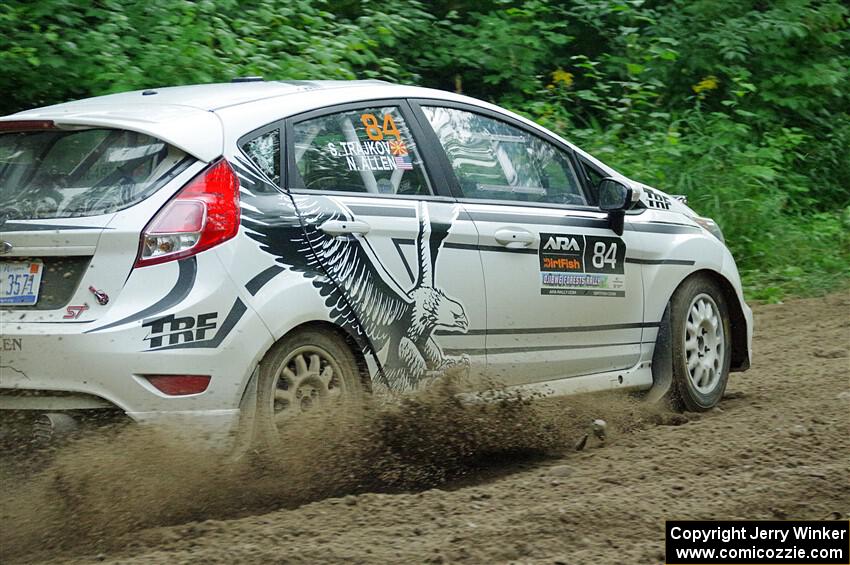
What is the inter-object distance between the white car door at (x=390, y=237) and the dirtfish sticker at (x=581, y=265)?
1.53 feet

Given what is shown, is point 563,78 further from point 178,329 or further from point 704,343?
point 178,329

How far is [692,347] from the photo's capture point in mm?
6348

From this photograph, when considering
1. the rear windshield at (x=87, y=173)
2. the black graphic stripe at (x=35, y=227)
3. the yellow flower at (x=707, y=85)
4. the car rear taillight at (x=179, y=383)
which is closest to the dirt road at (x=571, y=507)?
the car rear taillight at (x=179, y=383)

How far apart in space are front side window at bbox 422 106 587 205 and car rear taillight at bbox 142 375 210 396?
5.42 feet

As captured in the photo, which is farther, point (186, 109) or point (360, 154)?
point (360, 154)

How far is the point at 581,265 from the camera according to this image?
18.9 feet

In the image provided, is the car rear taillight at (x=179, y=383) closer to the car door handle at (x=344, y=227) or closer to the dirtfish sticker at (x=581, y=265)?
the car door handle at (x=344, y=227)

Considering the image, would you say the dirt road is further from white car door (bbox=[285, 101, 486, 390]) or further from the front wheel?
white car door (bbox=[285, 101, 486, 390])

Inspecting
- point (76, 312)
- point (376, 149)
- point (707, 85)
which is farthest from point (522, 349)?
point (707, 85)

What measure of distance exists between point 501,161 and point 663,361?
1.41m

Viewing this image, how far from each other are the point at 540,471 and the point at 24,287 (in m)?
2.17

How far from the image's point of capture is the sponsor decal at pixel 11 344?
4211mm

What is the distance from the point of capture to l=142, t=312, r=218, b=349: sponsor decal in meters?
4.17

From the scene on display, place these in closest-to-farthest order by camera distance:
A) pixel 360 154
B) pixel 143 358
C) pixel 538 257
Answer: pixel 143 358 → pixel 360 154 → pixel 538 257
